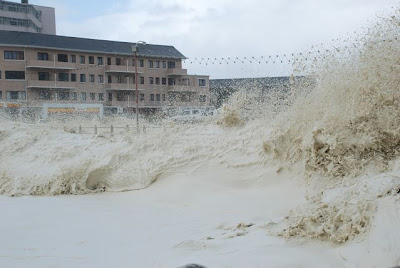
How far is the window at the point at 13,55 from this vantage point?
4065 centimetres

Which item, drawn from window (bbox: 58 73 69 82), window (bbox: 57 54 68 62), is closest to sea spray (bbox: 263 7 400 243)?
window (bbox: 58 73 69 82)

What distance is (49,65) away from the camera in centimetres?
4172

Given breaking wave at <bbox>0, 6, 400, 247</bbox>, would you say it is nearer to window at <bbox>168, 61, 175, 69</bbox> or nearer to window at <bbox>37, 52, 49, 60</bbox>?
window at <bbox>37, 52, 49, 60</bbox>

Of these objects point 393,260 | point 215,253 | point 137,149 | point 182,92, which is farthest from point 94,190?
point 182,92

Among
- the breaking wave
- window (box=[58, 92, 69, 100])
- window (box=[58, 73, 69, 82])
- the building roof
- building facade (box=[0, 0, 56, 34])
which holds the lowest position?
the breaking wave

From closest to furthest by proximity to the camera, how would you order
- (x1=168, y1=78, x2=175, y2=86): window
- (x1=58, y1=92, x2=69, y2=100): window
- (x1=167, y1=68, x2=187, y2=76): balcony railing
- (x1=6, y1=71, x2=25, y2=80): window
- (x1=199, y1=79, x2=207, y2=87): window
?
1. (x1=6, y1=71, x2=25, y2=80): window
2. (x1=58, y1=92, x2=69, y2=100): window
3. (x1=199, y1=79, x2=207, y2=87): window
4. (x1=167, y1=68, x2=187, y2=76): balcony railing
5. (x1=168, y1=78, x2=175, y2=86): window

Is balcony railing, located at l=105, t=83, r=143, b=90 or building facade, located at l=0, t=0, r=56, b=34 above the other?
building facade, located at l=0, t=0, r=56, b=34

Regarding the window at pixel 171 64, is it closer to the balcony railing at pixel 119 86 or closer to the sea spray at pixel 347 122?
the balcony railing at pixel 119 86

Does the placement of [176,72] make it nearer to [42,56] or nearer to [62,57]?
[62,57]

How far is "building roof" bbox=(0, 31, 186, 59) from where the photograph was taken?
136 ft

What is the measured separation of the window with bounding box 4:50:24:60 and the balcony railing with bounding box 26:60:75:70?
3.49 ft

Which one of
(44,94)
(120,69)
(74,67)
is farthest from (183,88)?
(44,94)

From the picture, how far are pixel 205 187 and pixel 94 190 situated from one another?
8.76 ft

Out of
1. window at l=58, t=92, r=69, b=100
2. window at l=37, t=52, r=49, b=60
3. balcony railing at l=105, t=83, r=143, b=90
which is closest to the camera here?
window at l=58, t=92, r=69, b=100
